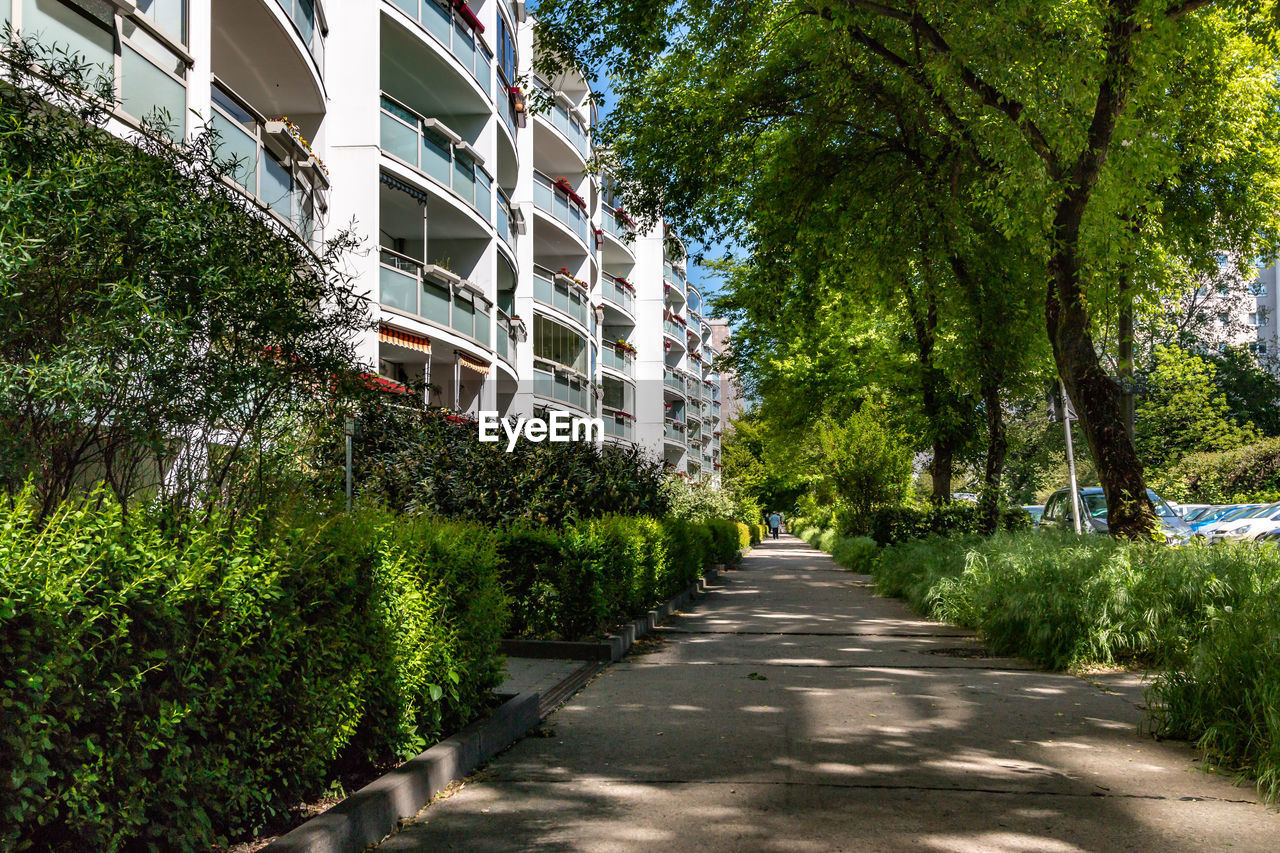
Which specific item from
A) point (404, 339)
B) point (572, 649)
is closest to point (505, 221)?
point (404, 339)

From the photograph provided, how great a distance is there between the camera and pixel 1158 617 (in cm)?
849

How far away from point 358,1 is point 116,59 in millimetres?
10477

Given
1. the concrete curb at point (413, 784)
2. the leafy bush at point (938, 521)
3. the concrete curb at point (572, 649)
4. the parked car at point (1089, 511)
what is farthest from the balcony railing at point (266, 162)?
the parked car at point (1089, 511)

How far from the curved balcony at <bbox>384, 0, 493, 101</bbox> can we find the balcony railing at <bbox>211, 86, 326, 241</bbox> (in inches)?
242

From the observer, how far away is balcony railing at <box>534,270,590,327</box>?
30.8m

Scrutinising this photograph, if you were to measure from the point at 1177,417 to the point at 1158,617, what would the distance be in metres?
37.0

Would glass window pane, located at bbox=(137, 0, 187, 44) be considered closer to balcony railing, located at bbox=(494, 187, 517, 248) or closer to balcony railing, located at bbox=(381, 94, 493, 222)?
balcony railing, located at bbox=(381, 94, 493, 222)

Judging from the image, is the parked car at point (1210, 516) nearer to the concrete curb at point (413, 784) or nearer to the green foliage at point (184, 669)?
the concrete curb at point (413, 784)

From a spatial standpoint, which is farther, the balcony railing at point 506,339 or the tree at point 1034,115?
the balcony railing at point 506,339

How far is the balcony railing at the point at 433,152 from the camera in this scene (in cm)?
1972

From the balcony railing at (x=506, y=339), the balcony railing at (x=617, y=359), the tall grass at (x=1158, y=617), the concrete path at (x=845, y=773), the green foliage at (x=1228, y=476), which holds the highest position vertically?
the balcony railing at (x=617, y=359)

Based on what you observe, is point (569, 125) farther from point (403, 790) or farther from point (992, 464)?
point (403, 790)

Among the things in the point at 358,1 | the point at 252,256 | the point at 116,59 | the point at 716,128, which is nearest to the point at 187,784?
the point at 252,256

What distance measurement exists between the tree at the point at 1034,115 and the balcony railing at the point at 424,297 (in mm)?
5089
